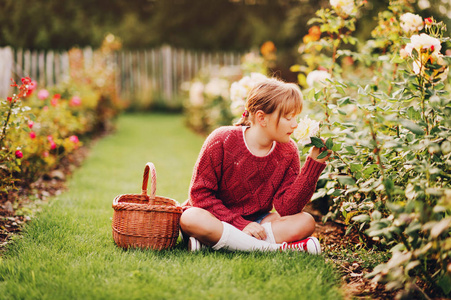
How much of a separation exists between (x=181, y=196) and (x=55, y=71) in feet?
27.2

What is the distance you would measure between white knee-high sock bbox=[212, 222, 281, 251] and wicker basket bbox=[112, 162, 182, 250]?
0.88 ft

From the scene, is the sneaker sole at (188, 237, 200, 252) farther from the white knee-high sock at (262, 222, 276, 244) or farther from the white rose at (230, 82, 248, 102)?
the white rose at (230, 82, 248, 102)

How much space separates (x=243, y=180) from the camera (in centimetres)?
259

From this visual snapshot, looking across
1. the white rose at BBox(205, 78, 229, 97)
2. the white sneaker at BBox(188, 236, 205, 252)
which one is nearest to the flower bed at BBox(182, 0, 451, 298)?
the white sneaker at BBox(188, 236, 205, 252)

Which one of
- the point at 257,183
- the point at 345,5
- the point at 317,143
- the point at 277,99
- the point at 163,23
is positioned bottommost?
the point at 257,183

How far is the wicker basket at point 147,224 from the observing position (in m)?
2.38

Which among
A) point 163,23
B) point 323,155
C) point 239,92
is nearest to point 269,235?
point 323,155

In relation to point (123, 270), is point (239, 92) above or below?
above

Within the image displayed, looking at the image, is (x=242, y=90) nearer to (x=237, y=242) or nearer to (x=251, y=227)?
(x=251, y=227)

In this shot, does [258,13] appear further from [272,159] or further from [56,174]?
[272,159]

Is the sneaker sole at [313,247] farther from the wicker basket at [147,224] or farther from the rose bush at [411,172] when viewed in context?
the wicker basket at [147,224]

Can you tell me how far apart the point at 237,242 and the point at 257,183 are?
389 mm

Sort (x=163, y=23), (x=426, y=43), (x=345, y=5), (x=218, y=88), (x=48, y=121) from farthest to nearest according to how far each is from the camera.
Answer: (x=163, y=23) < (x=218, y=88) < (x=48, y=121) < (x=345, y=5) < (x=426, y=43)

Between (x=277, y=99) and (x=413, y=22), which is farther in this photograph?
(x=413, y=22)
